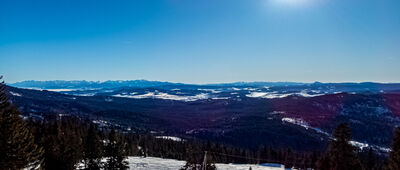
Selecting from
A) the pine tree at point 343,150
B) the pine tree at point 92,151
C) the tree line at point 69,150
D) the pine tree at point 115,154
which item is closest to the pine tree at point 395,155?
the tree line at point 69,150

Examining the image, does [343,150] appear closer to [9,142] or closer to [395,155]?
[395,155]

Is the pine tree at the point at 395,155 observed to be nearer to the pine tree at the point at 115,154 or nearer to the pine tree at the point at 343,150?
the pine tree at the point at 343,150

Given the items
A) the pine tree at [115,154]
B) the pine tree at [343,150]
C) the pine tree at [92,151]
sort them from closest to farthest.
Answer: the pine tree at [343,150] < the pine tree at [115,154] < the pine tree at [92,151]

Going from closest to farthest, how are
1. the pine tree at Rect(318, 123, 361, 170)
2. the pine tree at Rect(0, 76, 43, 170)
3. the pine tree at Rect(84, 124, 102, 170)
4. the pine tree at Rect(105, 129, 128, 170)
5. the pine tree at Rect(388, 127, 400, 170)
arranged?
the pine tree at Rect(0, 76, 43, 170) → the pine tree at Rect(388, 127, 400, 170) → the pine tree at Rect(318, 123, 361, 170) → the pine tree at Rect(105, 129, 128, 170) → the pine tree at Rect(84, 124, 102, 170)

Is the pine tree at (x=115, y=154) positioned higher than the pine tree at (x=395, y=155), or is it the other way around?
the pine tree at (x=395, y=155)

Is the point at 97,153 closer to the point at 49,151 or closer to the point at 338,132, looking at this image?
the point at 49,151

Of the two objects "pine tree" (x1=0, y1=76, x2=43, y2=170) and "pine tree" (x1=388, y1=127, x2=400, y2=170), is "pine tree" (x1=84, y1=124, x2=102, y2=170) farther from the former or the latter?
"pine tree" (x1=388, y1=127, x2=400, y2=170)

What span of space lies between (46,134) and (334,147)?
4231 centimetres

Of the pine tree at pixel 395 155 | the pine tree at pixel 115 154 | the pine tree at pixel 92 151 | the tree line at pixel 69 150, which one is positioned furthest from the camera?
the pine tree at pixel 92 151

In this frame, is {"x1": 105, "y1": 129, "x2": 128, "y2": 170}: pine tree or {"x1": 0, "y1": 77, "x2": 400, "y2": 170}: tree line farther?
{"x1": 105, "y1": 129, "x2": 128, "y2": 170}: pine tree

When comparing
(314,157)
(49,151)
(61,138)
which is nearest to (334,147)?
(49,151)

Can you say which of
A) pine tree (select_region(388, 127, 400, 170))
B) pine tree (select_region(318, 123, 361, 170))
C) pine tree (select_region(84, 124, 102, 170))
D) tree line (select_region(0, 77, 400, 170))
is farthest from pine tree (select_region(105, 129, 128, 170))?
pine tree (select_region(388, 127, 400, 170))

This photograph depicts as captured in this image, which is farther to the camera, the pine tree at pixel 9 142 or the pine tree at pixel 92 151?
the pine tree at pixel 92 151

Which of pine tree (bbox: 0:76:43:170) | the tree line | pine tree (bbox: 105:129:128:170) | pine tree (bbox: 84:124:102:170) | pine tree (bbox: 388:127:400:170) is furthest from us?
pine tree (bbox: 84:124:102:170)
